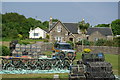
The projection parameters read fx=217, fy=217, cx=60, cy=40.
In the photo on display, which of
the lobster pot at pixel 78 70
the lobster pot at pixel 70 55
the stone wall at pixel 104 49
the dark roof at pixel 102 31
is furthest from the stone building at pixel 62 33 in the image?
the lobster pot at pixel 78 70

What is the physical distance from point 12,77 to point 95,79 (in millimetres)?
4815

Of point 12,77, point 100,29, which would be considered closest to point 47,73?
point 12,77

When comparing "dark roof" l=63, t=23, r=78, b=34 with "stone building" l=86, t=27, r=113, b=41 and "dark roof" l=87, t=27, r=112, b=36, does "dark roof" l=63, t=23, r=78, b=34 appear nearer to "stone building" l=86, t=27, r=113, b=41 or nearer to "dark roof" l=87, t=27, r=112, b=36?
"stone building" l=86, t=27, r=113, b=41

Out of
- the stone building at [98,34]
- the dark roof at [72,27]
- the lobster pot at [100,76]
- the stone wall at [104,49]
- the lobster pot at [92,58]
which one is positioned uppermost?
the dark roof at [72,27]

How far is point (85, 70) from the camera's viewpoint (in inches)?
476

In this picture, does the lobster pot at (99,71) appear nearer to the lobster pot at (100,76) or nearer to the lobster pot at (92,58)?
the lobster pot at (100,76)

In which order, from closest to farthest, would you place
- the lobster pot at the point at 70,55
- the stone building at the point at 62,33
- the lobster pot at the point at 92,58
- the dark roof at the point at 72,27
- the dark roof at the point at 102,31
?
1. the lobster pot at the point at 92,58
2. the lobster pot at the point at 70,55
3. the stone building at the point at 62,33
4. the dark roof at the point at 72,27
5. the dark roof at the point at 102,31

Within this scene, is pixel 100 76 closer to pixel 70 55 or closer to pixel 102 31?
pixel 70 55

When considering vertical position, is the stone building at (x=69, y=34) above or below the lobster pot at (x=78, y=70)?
above

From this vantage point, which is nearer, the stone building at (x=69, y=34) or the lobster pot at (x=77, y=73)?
the lobster pot at (x=77, y=73)

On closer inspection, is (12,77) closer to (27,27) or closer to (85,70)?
(85,70)

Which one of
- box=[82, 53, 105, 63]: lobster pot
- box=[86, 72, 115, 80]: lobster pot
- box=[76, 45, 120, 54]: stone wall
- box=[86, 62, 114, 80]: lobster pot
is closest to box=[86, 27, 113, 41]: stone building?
box=[76, 45, 120, 54]: stone wall

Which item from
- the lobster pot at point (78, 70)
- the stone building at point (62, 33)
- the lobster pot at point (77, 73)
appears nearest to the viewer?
the lobster pot at point (77, 73)

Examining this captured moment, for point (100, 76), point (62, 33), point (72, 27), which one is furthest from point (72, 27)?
point (100, 76)
